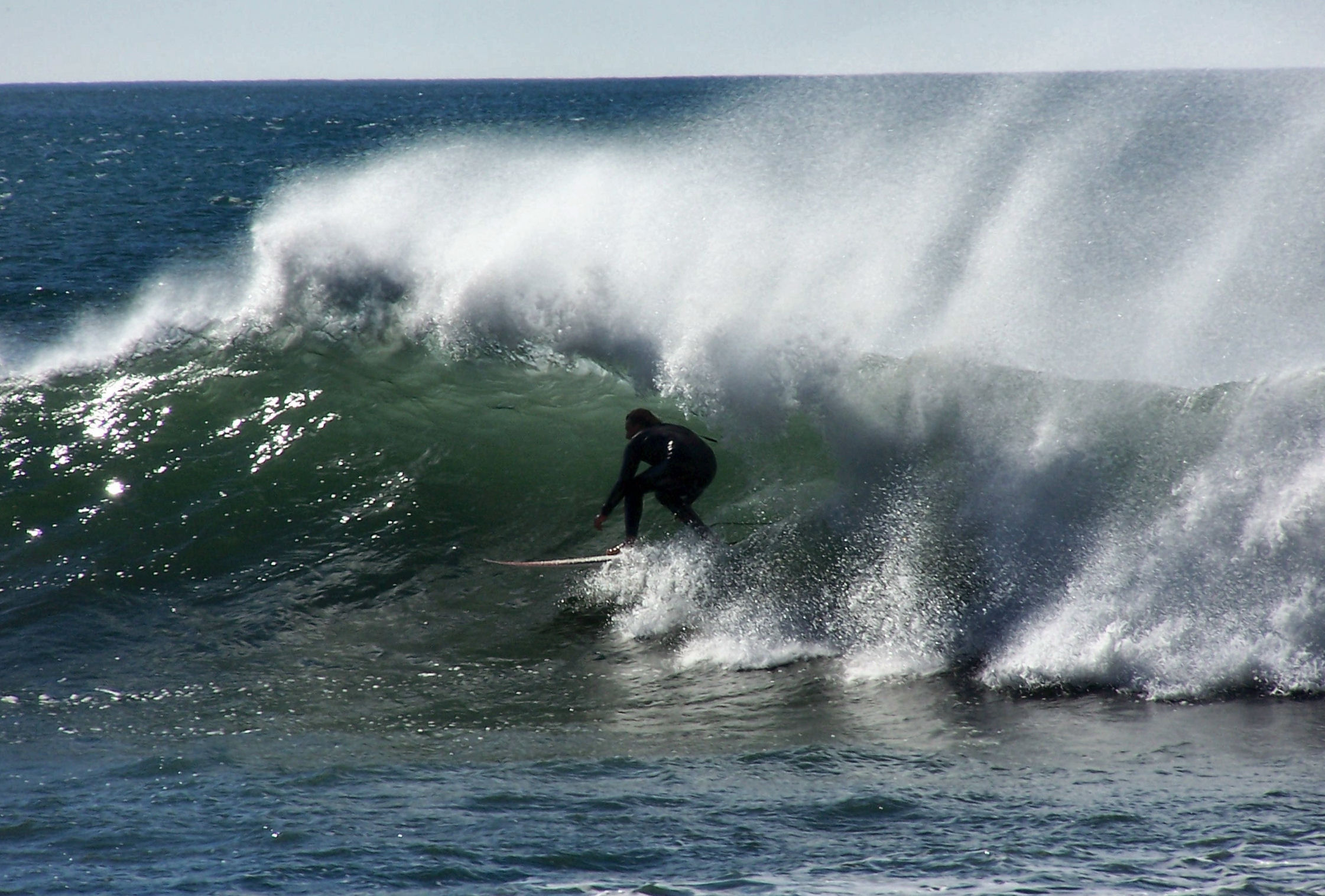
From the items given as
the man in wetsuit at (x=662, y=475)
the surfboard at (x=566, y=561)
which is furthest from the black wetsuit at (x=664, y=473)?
the surfboard at (x=566, y=561)

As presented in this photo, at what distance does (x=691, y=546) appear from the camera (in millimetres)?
7664

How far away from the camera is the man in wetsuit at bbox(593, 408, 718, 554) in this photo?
795cm

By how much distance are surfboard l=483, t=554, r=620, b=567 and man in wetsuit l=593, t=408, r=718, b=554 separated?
80mm

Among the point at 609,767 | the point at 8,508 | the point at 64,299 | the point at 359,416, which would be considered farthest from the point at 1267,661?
the point at 64,299

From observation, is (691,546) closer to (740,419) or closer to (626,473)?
(626,473)

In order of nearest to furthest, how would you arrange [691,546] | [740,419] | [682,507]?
[691,546], [682,507], [740,419]

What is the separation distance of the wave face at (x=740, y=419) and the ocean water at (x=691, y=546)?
41 millimetres

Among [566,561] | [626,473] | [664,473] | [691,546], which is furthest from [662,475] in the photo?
[566,561]

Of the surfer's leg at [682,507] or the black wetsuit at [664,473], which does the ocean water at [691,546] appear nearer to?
the surfer's leg at [682,507]

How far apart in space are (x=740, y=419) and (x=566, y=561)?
6.09 feet

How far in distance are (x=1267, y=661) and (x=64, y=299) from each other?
19834 millimetres

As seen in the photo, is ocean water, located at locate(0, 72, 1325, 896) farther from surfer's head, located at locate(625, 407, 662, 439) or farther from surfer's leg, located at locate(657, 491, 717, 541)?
surfer's head, located at locate(625, 407, 662, 439)

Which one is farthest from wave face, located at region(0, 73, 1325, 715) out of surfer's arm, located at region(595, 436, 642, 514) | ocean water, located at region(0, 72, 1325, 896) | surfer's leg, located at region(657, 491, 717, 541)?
surfer's arm, located at region(595, 436, 642, 514)

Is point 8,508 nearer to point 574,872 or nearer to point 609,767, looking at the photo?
point 609,767
